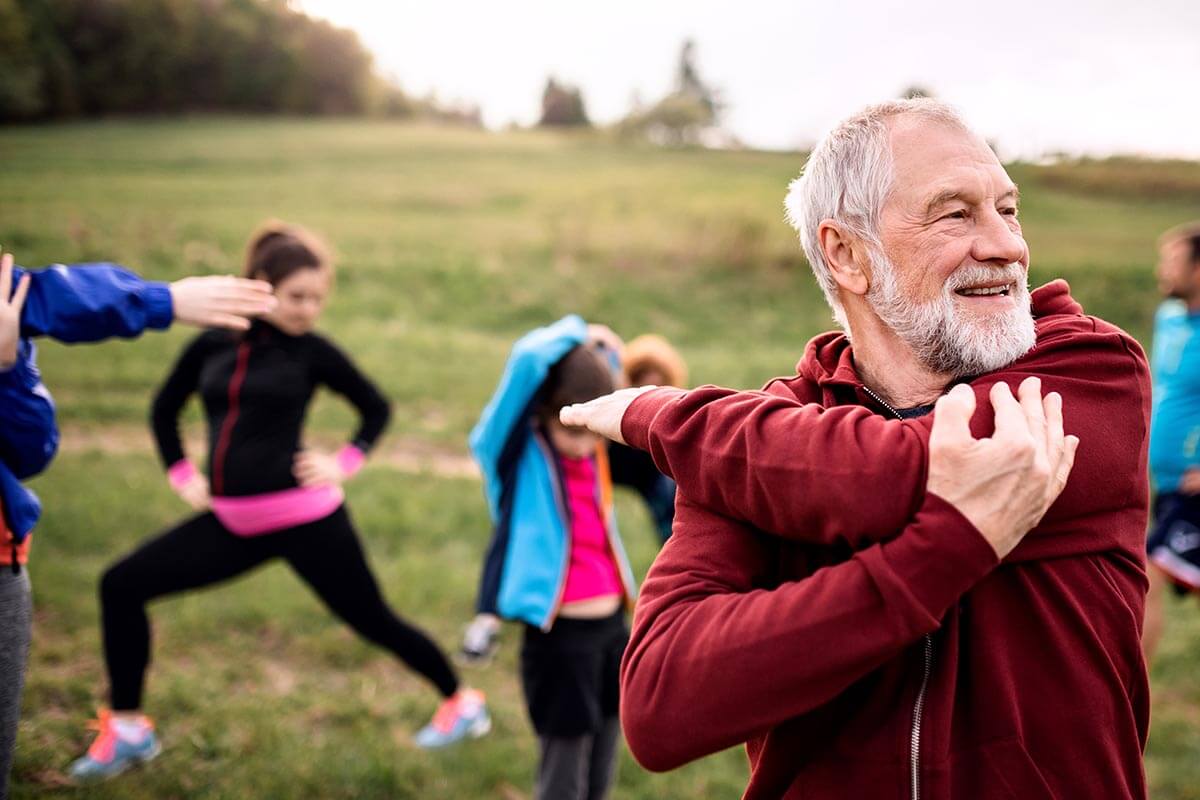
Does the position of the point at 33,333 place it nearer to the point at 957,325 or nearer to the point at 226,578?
the point at 226,578

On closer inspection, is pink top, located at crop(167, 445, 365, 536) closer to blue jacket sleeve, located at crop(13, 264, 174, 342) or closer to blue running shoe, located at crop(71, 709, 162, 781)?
blue running shoe, located at crop(71, 709, 162, 781)

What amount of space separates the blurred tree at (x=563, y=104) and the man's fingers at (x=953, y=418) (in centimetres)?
6806

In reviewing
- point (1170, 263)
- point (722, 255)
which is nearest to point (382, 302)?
point (722, 255)

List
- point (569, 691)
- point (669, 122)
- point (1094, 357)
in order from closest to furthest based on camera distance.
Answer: point (1094, 357)
point (569, 691)
point (669, 122)

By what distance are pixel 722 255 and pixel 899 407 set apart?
57.7ft

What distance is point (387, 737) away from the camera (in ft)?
15.4

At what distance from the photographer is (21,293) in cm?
254

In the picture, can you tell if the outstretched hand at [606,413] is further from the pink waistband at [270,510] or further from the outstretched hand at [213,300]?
the pink waistband at [270,510]

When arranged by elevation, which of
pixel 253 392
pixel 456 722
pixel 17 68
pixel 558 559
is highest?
pixel 17 68

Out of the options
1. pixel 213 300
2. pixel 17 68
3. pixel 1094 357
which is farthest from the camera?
pixel 17 68

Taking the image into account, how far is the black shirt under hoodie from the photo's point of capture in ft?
14.3

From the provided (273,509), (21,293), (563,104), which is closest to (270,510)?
(273,509)

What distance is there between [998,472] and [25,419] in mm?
2729

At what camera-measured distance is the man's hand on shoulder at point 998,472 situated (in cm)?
138
